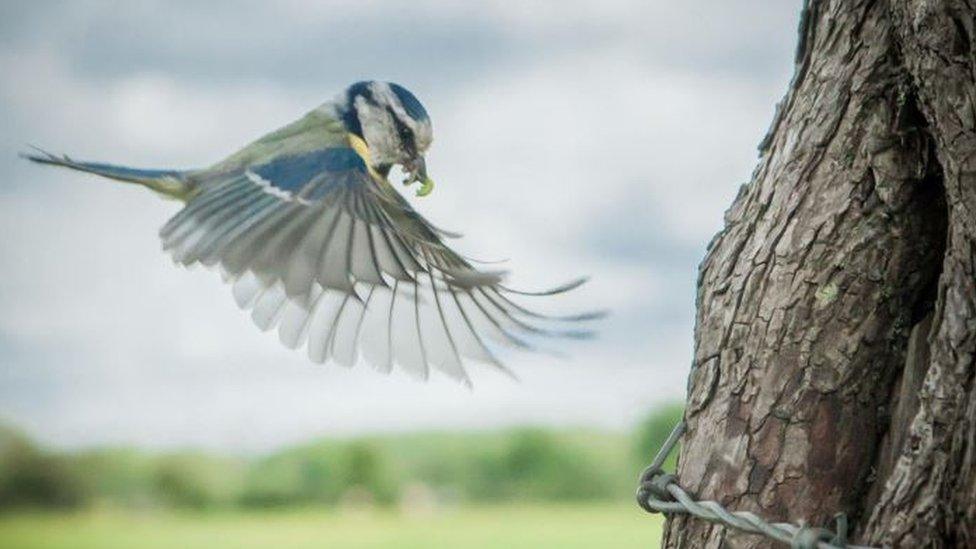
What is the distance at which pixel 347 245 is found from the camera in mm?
1104

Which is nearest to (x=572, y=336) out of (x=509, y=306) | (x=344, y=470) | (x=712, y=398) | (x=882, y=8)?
(x=509, y=306)

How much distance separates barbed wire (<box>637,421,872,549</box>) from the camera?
1148mm

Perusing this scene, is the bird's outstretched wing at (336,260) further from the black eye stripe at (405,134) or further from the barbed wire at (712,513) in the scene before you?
the barbed wire at (712,513)

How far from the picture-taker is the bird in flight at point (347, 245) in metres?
1.10

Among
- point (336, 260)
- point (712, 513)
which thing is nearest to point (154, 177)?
point (336, 260)

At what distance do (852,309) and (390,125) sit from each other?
47cm

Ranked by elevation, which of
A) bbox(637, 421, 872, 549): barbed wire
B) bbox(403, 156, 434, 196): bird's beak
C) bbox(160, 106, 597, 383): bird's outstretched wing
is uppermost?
bbox(403, 156, 434, 196): bird's beak

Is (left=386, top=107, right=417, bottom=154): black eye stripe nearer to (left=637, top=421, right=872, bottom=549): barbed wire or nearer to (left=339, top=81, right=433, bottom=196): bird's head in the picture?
(left=339, top=81, right=433, bottom=196): bird's head

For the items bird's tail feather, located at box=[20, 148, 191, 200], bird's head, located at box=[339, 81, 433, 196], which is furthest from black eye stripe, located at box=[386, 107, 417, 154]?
bird's tail feather, located at box=[20, 148, 191, 200]

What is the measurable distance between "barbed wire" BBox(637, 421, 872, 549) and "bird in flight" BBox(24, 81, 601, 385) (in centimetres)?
23

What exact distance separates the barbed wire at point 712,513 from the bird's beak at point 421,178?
1.27 feet

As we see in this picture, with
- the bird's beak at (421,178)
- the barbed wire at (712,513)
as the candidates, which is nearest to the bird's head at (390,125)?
the bird's beak at (421,178)

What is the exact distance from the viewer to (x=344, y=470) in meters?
3.88

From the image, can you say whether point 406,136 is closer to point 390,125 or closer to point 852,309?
point 390,125
